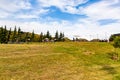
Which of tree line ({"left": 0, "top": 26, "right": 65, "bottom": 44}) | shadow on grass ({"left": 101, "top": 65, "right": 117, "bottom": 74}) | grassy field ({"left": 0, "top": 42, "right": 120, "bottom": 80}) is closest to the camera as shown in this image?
grassy field ({"left": 0, "top": 42, "right": 120, "bottom": 80})

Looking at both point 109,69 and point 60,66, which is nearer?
point 60,66

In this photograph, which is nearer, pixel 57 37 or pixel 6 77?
pixel 6 77

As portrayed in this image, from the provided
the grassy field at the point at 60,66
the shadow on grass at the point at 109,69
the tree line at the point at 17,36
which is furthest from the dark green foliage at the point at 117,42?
the tree line at the point at 17,36

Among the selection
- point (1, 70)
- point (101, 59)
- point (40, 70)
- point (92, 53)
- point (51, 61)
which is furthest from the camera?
point (92, 53)

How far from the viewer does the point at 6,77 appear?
102 feet

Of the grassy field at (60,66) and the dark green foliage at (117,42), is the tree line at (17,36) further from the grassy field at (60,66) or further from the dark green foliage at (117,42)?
the grassy field at (60,66)

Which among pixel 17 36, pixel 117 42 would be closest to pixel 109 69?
pixel 117 42

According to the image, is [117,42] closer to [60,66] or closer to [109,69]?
[109,69]

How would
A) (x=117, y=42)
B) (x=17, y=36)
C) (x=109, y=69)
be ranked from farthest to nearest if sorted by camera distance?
(x=17, y=36) < (x=117, y=42) < (x=109, y=69)

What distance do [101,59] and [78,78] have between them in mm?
17550

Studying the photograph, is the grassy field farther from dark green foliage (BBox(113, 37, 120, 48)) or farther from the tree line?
the tree line

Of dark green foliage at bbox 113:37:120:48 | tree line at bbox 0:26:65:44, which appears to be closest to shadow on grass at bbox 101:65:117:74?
dark green foliage at bbox 113:37:120:48

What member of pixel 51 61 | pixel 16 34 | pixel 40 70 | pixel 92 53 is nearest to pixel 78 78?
pixel 40 70

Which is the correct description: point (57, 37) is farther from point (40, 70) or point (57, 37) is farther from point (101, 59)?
point (40, 70)
